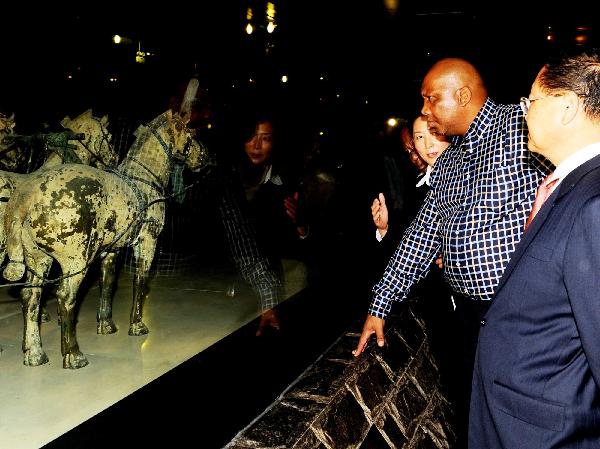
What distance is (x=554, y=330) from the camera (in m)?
1.54

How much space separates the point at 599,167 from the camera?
4.95 ft

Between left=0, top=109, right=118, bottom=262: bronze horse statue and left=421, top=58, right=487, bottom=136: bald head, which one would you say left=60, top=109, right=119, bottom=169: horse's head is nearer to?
left=0, top=109, right=118, bottom=262: bronze horse statue

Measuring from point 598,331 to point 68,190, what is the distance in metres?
2.89

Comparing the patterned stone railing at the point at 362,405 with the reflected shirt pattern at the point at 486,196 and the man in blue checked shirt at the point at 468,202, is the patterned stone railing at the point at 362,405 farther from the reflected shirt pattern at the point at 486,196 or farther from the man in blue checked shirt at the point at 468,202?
the reflected shirt pattern at the point at 486,196

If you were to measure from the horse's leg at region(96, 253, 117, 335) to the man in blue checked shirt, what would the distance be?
227 cm

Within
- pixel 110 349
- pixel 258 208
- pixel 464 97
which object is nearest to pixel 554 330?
pixel 464 97

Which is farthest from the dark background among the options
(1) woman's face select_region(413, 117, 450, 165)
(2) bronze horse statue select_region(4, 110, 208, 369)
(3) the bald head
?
(1) woman's face select_region(413, 117, 450, 165)

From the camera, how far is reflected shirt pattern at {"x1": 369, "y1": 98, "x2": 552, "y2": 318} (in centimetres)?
248

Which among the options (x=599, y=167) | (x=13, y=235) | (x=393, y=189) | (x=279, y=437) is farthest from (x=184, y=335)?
(x=599, y=167)

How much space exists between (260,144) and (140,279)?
148 centimetres

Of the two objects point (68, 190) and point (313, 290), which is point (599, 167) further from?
point (313, 290)

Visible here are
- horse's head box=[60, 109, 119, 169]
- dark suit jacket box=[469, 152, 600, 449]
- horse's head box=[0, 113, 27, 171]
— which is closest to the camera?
dark suit jacket box=[469, 152, 600, 449]

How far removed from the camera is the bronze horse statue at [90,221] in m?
3.18

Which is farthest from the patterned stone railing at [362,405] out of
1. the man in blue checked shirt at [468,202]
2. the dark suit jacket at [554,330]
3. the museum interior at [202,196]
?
the dark suit jacket at [554,330]
